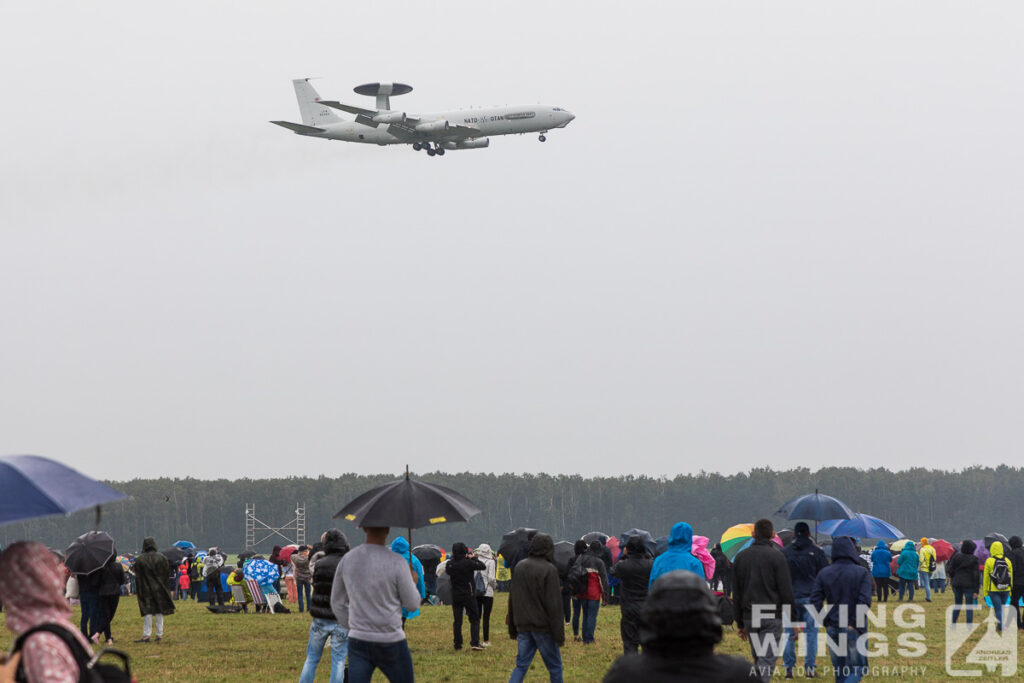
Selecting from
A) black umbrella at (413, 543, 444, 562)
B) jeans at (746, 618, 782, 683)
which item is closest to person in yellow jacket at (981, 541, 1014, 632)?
jeans at (746, 618, 782, 683)

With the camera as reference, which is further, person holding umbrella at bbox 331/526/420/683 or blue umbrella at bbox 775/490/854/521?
blue umbrella at bbox 775/490/854/521

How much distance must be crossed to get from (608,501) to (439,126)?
104 metres

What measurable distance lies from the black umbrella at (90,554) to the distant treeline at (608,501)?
121621mm

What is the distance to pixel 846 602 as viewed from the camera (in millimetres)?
10648

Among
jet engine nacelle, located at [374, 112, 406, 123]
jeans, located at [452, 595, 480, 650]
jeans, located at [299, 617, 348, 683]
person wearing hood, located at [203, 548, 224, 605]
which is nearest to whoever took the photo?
jeans, located at [299, 617, 348, 683]

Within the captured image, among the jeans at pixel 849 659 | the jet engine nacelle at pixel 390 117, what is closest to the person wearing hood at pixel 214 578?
the jeans at pixel 849 659

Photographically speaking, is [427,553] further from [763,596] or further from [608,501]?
[608,501]

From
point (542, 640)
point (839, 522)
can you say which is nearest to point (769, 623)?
point (542, 640)

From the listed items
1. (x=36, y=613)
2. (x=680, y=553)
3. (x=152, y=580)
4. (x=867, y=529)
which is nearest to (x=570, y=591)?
(x=867, y=529)

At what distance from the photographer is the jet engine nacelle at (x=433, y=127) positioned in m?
55.0

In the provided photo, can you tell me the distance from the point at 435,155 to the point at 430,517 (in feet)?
156

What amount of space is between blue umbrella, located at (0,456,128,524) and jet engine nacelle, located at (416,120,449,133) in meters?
50.6

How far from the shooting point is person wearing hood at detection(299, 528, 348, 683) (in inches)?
427

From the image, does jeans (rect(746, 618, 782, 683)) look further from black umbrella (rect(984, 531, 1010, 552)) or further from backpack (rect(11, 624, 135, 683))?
black umbrella (rect(984, 531, 1010, 552))
